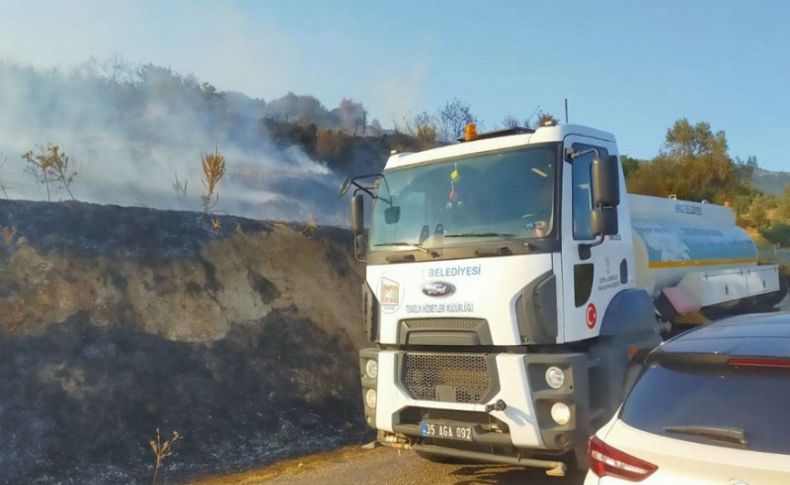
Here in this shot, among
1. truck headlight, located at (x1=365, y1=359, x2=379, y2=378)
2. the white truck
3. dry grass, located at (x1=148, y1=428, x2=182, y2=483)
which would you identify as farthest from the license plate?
dry grass, located at (x1=148, y1=428, x2=182, y2=483)

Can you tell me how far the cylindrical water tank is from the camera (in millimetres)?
7391

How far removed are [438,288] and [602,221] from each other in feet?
4.71

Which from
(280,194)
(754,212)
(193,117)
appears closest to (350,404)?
(280,194)

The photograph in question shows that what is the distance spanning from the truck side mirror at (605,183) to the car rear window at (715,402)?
2.17 m

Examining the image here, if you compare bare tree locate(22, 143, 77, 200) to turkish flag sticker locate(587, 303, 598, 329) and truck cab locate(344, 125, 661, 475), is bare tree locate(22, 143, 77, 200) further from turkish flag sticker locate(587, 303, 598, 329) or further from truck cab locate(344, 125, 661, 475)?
turkish flag sticker locate(587, 303, 598, 329)

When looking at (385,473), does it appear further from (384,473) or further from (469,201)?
(469,201)

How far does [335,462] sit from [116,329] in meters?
3.92

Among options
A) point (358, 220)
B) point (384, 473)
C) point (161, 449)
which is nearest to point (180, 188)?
point (161, 449)

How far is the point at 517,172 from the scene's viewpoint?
19.2ft

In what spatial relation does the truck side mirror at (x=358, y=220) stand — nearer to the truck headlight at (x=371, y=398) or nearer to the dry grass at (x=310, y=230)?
the truck headlight at (x=371, y=398)

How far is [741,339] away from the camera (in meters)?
3.57

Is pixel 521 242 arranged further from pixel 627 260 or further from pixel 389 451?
pixel 389 451

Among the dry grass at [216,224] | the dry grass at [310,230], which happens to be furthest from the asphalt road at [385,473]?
the dry grass at [310,230]

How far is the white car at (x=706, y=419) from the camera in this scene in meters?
2.90
